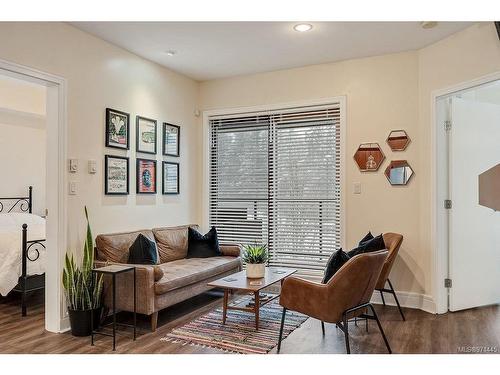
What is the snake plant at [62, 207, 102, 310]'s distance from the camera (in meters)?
3.48

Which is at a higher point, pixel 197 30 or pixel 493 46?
pixel 197 30

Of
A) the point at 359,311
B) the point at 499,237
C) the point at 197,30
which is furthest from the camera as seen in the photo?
the point at 499,237

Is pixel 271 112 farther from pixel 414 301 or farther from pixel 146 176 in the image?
pixel 414 301

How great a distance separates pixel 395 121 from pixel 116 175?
2983 millimetres

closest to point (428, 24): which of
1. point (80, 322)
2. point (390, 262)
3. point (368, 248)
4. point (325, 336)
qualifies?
point (368, 248)

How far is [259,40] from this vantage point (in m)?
4.06

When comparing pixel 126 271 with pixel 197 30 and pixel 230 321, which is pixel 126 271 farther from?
pixel 197 30

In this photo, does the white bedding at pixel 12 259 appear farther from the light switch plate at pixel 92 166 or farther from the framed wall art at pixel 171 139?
the framed wall art at pixel 171 139

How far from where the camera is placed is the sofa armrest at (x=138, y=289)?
139 inches

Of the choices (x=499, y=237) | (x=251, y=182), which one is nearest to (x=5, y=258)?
(x=251, y=182)

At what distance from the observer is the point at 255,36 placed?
3.96 meters

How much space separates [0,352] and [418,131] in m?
4.23

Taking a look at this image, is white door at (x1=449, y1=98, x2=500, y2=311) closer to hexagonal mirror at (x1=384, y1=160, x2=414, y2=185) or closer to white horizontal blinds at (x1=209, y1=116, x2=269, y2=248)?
hexagonal mirror at (x1=384, y1=160, x2=414, y2=185)

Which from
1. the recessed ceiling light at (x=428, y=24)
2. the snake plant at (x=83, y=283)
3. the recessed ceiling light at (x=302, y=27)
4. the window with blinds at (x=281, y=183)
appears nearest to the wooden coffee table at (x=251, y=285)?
the window with blinds at (x=281, y=183)
